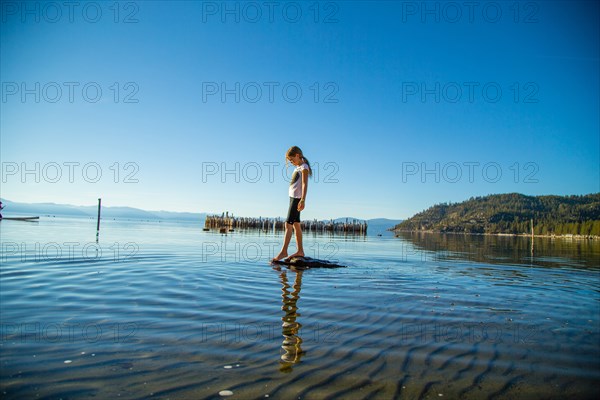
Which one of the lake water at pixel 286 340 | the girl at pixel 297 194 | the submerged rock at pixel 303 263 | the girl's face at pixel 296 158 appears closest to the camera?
the lake water at pixel 286 340

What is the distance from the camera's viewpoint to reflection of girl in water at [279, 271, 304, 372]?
2538mm

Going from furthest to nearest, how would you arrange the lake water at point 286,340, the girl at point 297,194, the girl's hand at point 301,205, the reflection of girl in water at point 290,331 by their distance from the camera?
the girl at point 297,194
the girl's hand at point 301,205
the reflection of girl in water at point 290,331
the lake water at point 286,340

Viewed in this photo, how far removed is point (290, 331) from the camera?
127 inches

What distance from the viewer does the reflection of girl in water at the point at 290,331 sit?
2538 millimetres

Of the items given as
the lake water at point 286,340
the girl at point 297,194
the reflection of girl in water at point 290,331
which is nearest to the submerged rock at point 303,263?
the girl at point 297,194

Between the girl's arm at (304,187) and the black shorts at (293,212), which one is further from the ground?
the girl's arm at (304,187)

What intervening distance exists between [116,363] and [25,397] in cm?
55

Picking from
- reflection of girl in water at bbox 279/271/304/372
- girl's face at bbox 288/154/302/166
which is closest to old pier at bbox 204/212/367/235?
girl's face at bbox 288/154/302/166

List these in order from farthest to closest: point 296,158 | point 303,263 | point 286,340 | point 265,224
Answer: point 265,224 < point 296,158 < point 303,263 < point 286,340

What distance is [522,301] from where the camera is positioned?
504 cm

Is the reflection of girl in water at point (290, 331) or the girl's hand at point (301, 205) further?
the girl's hand at point (301, 205)

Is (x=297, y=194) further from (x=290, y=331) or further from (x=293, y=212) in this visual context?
(x=290, y=331)

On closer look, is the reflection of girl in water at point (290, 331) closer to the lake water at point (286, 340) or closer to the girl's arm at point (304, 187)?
the lake water at point (286, 340)

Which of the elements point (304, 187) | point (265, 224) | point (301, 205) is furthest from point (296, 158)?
point (265, 224)
